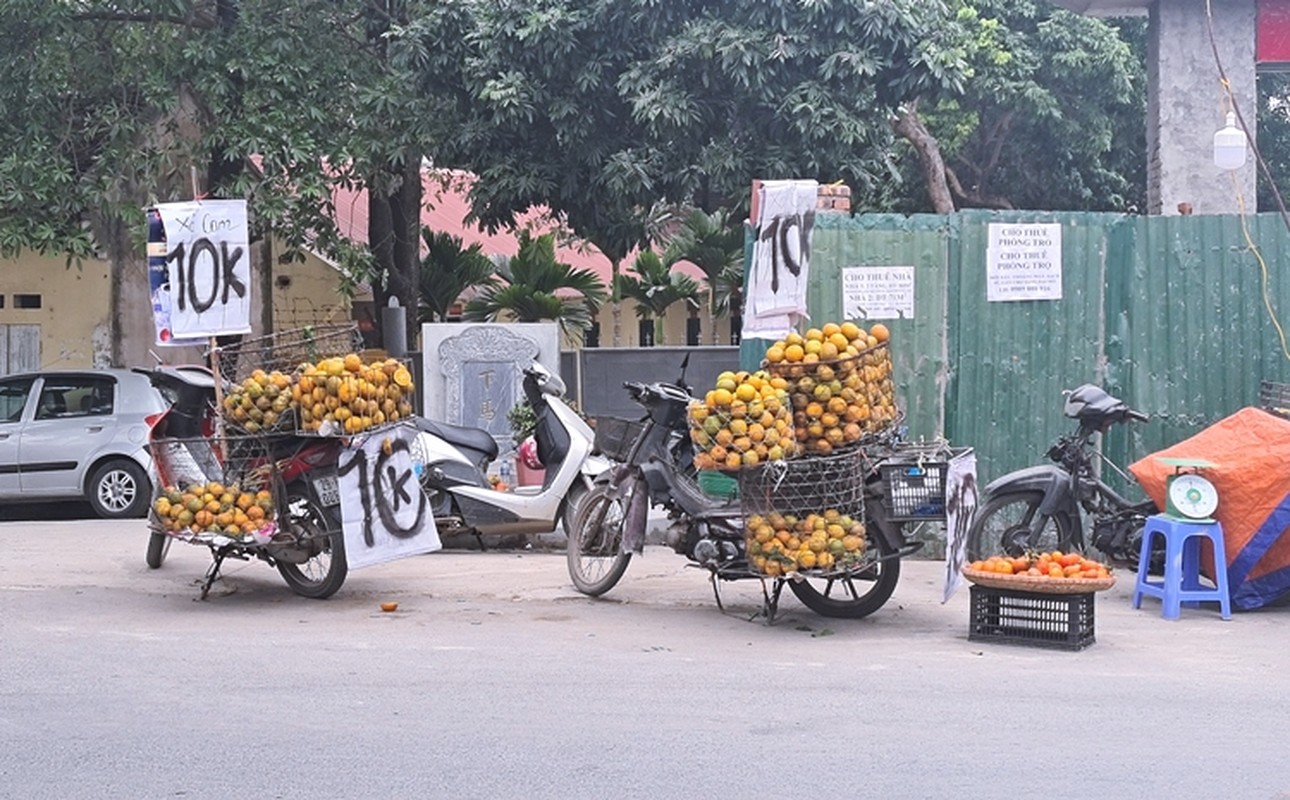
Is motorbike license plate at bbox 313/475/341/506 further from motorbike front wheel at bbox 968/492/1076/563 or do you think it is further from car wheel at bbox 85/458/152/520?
car wheel at bbox 85/458/152/520

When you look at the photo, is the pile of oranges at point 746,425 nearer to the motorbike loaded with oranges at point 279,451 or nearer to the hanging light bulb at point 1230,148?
the motorbike loaded with oranges at point 279,451

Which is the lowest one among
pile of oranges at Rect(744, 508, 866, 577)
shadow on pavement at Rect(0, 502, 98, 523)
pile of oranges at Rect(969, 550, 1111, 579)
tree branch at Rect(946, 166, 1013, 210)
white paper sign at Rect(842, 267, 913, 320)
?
shadow on pavement at Rect(0, 502, 98, 523)

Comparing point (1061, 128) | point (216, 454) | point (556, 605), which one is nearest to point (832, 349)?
point (556, 605)

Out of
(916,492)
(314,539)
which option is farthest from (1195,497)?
(314,539)

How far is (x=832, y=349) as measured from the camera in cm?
829

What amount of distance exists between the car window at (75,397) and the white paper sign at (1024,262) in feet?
28.6

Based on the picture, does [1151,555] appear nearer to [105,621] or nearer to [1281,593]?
[1281,593]

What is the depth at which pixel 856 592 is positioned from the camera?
8906 millimetres

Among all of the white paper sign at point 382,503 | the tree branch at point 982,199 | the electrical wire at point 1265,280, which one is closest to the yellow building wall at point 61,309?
the white paper sign at point 382,503

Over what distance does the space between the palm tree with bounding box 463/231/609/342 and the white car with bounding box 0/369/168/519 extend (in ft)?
16.3

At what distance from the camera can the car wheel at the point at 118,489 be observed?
1454 centimetres

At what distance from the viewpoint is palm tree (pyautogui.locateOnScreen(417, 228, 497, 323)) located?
65.1 feet

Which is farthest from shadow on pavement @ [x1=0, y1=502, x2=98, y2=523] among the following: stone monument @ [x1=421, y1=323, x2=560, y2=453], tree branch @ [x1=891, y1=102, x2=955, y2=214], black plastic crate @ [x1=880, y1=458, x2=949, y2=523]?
tree branch @ [x1=891, y1=102, x2=955, y2=214]

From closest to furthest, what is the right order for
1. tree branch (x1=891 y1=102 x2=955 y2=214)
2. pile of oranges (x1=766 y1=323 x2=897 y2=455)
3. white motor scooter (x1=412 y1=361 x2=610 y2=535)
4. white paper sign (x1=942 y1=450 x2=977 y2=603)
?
pile of oranges (x1=766 y1=323 x2=897 y2=455)
white paper sign (x1=942 y1=450 x2=977 y2=603)
white motor scooter (x1=412 y1=361 x2=610 y2=535)
tree branch (x1=891 y1=102 x2=955 y2=214)
